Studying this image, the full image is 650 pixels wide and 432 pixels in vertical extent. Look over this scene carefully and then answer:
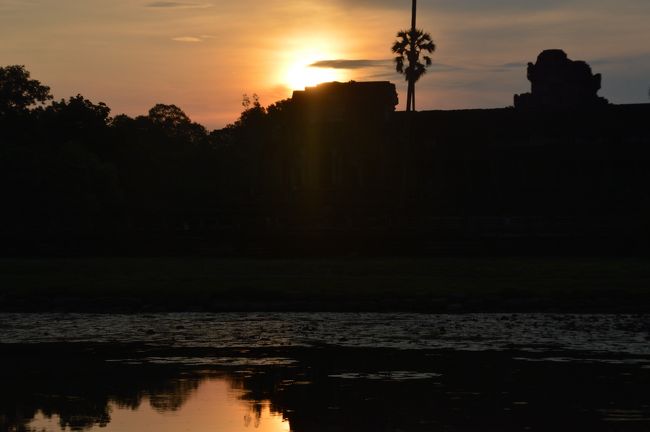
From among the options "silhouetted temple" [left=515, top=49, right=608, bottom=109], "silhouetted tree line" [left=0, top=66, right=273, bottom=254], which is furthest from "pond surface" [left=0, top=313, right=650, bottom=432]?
"silhouetted temple" [left=515, top=49, right=608, bottom=109]

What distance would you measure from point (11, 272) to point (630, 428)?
29.6 metres

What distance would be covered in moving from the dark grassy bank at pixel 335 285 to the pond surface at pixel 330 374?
2.94 m

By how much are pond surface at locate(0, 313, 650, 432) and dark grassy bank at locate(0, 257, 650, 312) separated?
2.94m

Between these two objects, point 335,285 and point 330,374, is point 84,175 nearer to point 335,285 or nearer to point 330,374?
point 335,285

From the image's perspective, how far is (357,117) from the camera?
81.4m

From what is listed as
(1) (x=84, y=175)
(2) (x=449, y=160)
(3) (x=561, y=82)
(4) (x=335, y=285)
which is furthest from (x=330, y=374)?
(3) (x=561, y=82)

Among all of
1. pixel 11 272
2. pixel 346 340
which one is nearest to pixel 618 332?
pixel 346 340

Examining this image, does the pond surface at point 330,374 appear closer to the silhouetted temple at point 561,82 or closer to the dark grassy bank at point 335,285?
the dark grassy bank at point 335,285

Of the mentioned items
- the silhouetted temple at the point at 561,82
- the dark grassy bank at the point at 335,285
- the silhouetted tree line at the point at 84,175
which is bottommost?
the dark grassy bank at the point at 335,285

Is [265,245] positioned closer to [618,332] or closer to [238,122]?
[618,332]

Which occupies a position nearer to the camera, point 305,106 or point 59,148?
point 59,148

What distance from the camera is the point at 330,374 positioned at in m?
16.8

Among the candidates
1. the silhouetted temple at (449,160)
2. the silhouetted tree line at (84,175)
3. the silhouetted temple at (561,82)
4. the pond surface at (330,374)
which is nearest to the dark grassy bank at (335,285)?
the pond surface at (330,374)

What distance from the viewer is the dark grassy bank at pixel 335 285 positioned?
93.9ft
